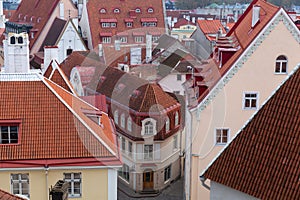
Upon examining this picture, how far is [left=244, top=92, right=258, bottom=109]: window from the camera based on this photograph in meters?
26.9

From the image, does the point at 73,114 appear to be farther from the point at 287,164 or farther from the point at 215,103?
the point at 287,164

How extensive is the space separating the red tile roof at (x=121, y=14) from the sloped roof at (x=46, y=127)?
4179cm

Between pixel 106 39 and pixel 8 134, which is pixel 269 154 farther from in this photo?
pixel 106 39

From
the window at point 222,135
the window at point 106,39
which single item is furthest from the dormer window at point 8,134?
the window at point 106,39

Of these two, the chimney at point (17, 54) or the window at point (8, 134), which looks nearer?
the window at point (8, 134)

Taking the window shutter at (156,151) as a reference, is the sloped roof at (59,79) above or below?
above

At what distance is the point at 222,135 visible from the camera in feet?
89.9

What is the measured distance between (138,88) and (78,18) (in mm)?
36053

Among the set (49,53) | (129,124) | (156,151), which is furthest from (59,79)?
(156,151)

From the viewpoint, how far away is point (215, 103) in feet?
87.5

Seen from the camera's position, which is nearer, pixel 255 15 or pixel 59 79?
pixel 59 79

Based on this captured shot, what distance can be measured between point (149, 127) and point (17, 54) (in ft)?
41.6

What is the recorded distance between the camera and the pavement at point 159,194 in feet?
115

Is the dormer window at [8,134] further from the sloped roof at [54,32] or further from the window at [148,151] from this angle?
the sloped roof at [54,32]
